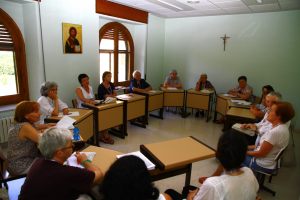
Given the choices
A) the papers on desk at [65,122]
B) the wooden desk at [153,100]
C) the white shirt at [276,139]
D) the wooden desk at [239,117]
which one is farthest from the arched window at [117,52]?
the white shirt at [276,139]

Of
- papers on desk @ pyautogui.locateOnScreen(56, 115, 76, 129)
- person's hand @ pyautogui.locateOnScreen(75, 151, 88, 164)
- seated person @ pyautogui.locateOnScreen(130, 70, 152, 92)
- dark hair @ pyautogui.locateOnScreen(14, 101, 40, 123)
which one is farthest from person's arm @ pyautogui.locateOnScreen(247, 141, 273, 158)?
seated person @ pyautogui.locateOnScreen(130, 70, 152, 92)

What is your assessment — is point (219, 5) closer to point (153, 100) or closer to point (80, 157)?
point (153, 100)

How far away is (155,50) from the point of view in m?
6.69

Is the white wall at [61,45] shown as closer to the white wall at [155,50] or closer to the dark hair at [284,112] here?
the white wall at [155,50]

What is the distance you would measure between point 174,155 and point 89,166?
80 cm

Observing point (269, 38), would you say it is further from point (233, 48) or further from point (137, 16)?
point (137, 16)

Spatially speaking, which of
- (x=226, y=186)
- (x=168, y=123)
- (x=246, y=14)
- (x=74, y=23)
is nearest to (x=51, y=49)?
(x=74, y=23)

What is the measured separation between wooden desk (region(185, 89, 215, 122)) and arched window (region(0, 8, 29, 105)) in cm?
378

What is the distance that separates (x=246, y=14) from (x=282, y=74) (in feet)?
5.87

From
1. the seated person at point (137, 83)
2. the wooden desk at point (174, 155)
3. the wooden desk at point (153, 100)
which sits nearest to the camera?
the wooden desk at point (174, 155)

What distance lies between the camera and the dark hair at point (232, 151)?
134 cm

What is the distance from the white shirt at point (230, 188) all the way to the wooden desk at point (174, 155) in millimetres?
584

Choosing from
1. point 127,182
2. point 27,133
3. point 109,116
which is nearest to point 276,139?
point 127,182

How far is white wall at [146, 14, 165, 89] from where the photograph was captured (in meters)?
6.36
